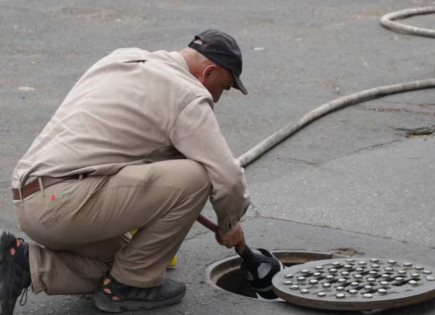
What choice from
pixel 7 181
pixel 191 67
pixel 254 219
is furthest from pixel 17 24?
pixel 191 67

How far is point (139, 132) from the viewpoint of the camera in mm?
4512

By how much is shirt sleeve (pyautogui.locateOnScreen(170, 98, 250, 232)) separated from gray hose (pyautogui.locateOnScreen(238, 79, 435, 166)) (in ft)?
7.69

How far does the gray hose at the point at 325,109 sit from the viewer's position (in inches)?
280

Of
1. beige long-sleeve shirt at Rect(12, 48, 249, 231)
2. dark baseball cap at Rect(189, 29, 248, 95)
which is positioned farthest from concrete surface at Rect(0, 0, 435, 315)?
dark baseball cap at Rect(189, 29, 248, 95)

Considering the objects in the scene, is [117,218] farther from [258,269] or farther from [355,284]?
[355,284]

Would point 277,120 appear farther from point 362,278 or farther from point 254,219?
point 362,278

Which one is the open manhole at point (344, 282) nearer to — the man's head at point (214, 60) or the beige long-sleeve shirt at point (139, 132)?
the beige long-sleeve shirt at point (139, 132)

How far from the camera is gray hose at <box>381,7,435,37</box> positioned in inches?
428

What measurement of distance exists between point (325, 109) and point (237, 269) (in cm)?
293

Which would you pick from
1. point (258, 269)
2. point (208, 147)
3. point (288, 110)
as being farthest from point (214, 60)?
point (288, 110)

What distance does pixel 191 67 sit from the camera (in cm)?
473

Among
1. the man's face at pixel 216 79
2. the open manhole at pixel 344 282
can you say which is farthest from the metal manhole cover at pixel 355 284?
the man's face at pixel 216 79

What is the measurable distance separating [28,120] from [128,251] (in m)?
3.47

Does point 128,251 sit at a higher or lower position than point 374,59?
higher
